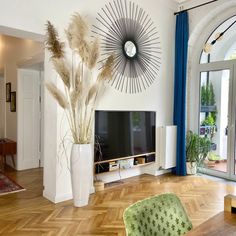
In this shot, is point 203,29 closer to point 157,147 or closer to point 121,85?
point 121,85

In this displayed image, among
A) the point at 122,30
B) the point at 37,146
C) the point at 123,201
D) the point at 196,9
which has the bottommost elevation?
the point at 123,201

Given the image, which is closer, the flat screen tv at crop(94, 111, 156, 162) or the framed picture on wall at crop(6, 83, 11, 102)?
the flat screen tv at crop(94, 111, 156, 162)

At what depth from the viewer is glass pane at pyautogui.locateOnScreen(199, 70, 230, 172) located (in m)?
4.61

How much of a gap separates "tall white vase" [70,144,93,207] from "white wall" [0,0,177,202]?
13.0 inches

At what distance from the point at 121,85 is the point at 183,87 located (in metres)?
1.32

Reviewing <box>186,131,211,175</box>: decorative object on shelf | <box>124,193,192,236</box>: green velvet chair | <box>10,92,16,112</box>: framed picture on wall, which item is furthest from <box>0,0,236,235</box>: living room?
<box>124,193,192,236</box>: green velvet chair

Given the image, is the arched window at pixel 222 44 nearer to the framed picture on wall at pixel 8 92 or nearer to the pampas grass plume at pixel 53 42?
the pampas grass plume at pixel 53 42

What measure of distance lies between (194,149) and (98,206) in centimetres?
237

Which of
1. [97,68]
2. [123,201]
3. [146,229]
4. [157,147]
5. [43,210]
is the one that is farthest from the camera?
[157,147]

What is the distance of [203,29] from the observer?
189 inches

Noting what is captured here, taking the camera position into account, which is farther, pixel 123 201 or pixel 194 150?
pixel 194 150

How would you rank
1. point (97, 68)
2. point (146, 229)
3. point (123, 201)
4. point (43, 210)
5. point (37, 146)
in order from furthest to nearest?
point (37, 146) < point (97, 68) < point (123, 201) < point (43, 210) < point (146, 229)

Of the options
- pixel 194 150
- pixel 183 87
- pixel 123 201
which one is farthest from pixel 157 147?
pixel 123 201

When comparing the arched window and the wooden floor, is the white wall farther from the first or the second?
the arched window
